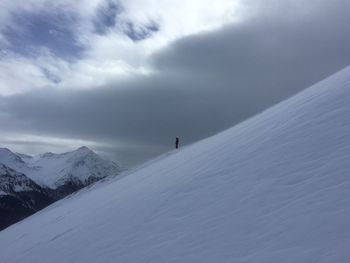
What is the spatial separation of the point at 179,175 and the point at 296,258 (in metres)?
7.50

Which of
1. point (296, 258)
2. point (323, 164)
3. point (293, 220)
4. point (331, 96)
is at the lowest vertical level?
point (296, 258)

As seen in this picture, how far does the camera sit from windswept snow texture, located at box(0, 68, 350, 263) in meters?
5.43

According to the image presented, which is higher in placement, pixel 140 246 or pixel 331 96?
pixel 331 96

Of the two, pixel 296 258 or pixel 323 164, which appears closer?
pixel 296 258

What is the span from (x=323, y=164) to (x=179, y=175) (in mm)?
5470

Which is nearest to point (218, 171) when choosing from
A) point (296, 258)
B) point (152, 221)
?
point (152, 221)

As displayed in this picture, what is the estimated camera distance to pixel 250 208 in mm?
6906

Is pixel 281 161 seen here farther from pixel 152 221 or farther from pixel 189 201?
pixel 152 221

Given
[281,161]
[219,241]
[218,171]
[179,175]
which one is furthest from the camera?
[179,175]

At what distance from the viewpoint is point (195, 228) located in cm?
722

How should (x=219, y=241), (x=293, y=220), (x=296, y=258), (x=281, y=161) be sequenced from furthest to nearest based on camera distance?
(x=281, y=161) < (x=219, y=241) < (x=293, y=220) < (x=296, y=258)

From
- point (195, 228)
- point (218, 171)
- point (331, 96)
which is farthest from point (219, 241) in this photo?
point (331, 96)

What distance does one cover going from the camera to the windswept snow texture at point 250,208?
5.43 metres

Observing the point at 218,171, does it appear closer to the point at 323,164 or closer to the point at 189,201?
the point at 189,201
